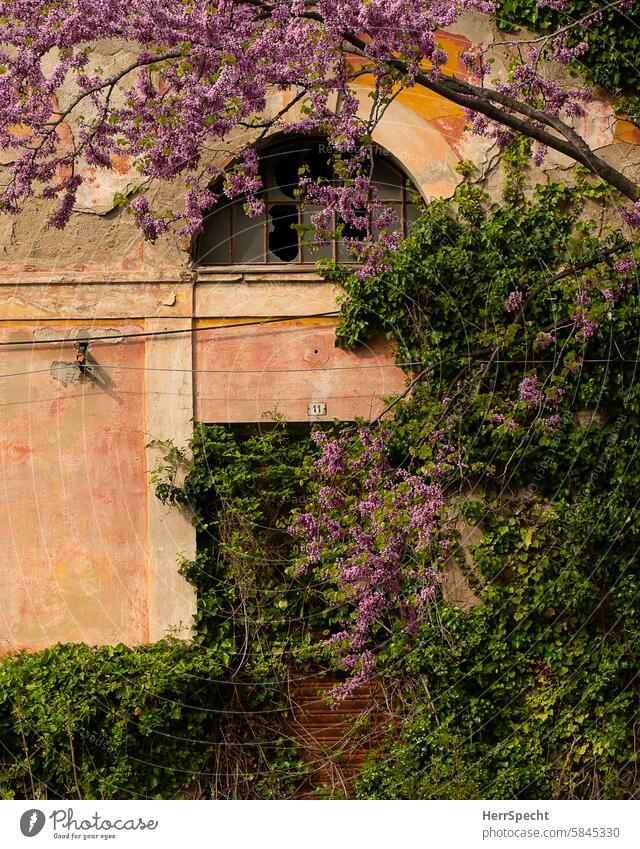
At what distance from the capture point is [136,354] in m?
9.71

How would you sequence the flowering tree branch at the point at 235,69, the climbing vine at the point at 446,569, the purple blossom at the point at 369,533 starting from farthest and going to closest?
the climbing vine at the point at 446,569 < the purple blossom at the point at 369,533 < the flowering tree branch at the point at 235,69

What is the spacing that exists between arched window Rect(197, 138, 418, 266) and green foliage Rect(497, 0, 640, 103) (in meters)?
1.63

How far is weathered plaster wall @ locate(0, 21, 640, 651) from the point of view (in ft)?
31.5

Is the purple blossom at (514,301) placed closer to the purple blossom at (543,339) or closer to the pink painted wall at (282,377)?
the purple blossom at (543,339)

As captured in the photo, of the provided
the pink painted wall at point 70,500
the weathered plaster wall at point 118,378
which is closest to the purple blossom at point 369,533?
the weathered plaster wall at point 118,378

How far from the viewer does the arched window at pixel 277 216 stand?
10.1m

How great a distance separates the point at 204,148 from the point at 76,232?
128cm

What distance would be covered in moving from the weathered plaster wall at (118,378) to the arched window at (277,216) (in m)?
0.32

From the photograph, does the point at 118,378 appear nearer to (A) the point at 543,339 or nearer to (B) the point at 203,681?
(B) the point at 203,681

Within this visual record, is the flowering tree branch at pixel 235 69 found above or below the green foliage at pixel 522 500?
above

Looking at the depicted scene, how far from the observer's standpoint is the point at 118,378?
9.70 meters

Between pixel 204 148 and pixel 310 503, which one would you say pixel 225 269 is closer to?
pixel 204 148
